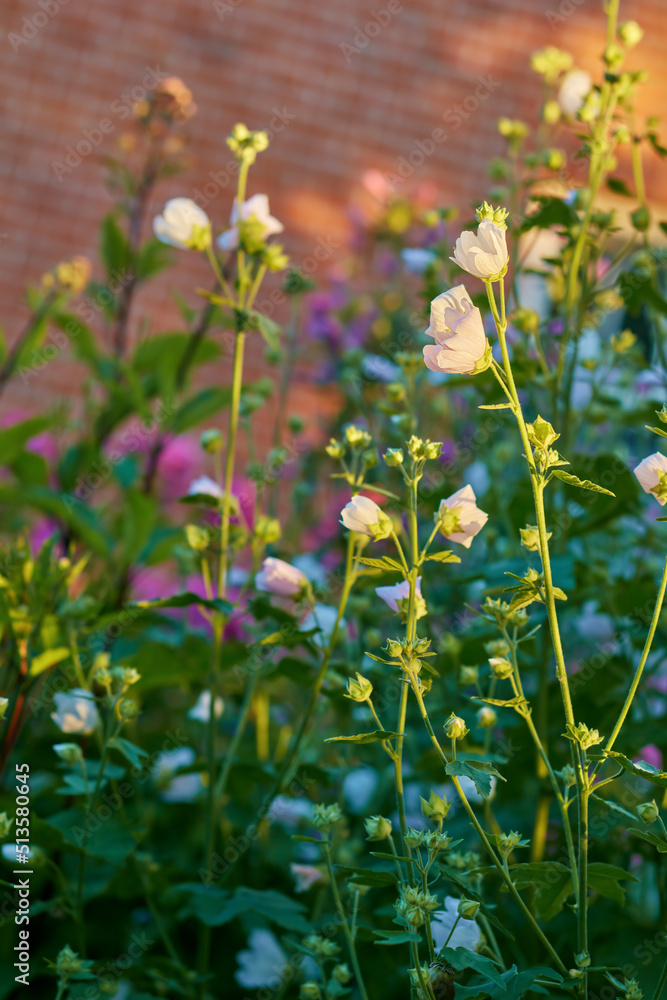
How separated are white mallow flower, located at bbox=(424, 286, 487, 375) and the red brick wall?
2.93 metres

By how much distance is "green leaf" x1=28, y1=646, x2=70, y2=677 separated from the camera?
0.76 m

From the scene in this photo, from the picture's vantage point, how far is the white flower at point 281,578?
0.71 m

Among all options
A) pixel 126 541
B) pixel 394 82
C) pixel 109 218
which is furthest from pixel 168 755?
pixel 394 82

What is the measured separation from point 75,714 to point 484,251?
511 millimetres

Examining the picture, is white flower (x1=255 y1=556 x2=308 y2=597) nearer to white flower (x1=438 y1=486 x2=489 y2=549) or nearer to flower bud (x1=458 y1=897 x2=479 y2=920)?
white flower (x1=438 y1=486 x2=489 y2=549)

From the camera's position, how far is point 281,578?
2.35ft

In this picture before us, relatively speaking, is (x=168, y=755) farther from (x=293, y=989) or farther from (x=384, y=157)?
(x=384, y=157)

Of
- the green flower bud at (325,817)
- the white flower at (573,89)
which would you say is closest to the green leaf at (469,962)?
the green flower bud at (325,817)

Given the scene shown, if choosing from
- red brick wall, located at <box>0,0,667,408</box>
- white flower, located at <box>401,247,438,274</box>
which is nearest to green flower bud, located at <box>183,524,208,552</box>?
white flower, located at <box>401,247,438,274</box>

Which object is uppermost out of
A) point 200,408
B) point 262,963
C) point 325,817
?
point 200,408

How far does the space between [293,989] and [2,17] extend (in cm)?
345

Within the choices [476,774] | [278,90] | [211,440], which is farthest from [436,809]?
[278,90]

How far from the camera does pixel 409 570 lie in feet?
1.89

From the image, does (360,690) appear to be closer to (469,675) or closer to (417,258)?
(469,675)
